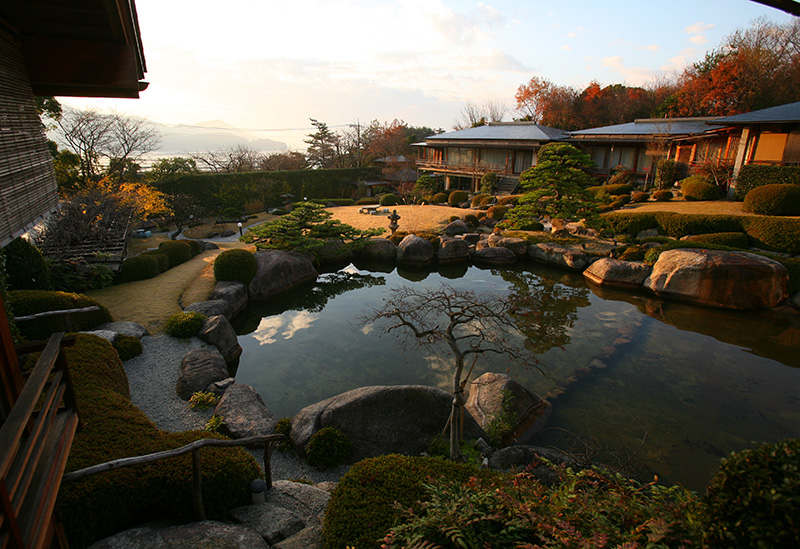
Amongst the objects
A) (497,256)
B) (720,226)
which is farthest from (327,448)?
(720,226)

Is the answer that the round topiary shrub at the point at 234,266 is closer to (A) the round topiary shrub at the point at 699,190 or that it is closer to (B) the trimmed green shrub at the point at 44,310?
(B) the trimmed green shrub at the point at 44,310

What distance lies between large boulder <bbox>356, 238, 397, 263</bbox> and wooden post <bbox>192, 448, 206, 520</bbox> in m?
15.3

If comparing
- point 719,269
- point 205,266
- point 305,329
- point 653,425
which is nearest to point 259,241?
point 205,266

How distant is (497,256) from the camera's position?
722 inches

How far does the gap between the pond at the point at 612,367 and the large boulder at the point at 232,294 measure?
0.37 metres

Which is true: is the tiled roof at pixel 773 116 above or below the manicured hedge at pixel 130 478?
above

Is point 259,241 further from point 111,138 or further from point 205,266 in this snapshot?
point 111,138

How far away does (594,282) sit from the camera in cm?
1539

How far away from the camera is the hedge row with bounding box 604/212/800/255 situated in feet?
47.9

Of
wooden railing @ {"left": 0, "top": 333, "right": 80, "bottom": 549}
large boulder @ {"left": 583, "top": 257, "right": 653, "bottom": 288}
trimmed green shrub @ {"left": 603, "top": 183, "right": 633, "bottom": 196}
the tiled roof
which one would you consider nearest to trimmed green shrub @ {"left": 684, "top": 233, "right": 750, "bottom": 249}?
large boulder @ {"left": 583, "top": 257, "right": 653, "bottom": 288}

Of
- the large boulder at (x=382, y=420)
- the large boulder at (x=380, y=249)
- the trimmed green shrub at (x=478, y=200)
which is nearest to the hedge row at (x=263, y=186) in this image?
the large boulder at (x=380, y=249)

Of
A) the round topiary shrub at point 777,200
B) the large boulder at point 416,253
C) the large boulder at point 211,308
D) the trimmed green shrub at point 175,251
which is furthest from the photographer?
the large boulder at point 416,253

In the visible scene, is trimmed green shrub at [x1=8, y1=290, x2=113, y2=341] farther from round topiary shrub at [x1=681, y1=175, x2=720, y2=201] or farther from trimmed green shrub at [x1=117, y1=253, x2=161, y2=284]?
round topiary shrub at [x1=681, y1=175, x2=720, y2=201]

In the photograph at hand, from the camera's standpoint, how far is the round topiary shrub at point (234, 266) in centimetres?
1330
